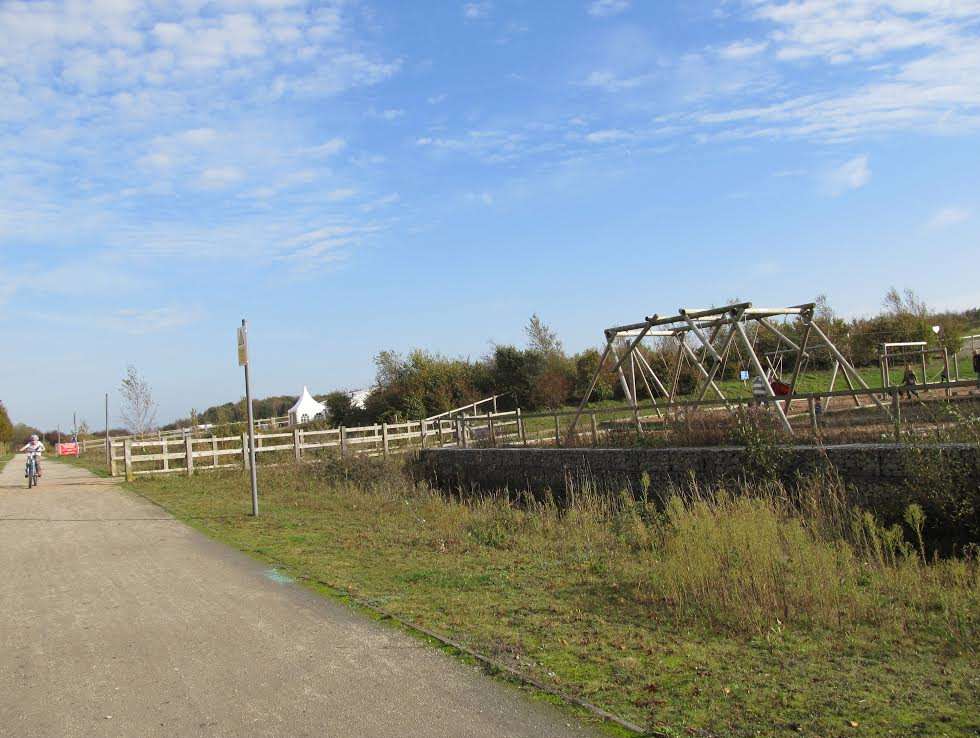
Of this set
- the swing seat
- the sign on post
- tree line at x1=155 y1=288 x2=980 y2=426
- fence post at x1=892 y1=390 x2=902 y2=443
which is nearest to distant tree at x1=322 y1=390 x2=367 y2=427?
tree line at x1=155 y1=288 x2=980 y2=426

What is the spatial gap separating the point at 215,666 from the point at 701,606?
148 inches

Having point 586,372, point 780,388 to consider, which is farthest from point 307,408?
point 780,388

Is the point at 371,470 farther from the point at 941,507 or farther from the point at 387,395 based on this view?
the point at 387,395

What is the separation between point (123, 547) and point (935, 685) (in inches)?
395

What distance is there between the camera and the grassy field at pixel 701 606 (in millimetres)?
4562

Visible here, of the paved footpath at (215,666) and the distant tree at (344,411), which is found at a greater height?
the distant tree at (344,411)

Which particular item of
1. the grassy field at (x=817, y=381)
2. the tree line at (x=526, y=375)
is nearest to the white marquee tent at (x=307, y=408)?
the tree line at (x=526, y=375)

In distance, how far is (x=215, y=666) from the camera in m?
5.66

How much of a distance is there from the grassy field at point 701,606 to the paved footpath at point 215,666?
0.53m

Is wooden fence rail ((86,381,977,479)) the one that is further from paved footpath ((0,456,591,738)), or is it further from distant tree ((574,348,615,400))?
paved footpath ((0,456,591,738))

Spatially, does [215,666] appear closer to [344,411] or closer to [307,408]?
[344,411]

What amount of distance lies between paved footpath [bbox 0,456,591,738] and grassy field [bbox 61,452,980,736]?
53 centimetres

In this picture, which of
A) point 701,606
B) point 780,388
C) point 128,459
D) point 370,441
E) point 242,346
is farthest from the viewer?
point 370,441

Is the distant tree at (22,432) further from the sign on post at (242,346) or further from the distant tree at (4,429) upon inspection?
the sign on post at (242,346)
